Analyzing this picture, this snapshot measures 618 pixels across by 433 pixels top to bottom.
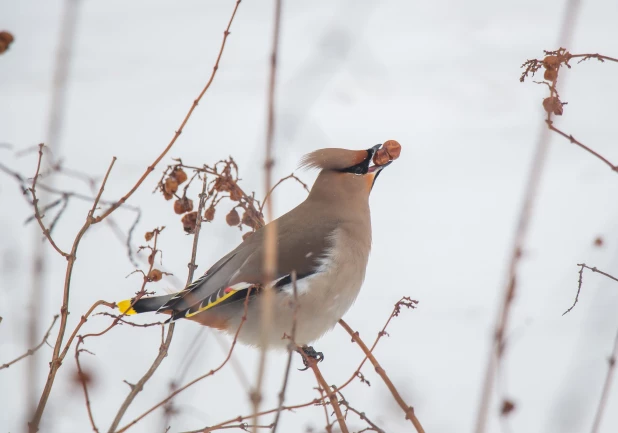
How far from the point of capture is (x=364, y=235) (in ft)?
10.5

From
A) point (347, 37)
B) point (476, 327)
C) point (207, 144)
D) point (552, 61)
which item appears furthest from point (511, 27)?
point (347, 37)

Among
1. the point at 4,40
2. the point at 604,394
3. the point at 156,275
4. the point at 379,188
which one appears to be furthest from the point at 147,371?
the point at 379,188

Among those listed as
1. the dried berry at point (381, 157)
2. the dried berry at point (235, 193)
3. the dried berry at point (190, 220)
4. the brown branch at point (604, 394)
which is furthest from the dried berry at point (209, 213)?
the brown branch at point (604, 394)

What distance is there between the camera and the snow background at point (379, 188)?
341cm

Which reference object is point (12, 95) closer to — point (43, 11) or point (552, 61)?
point (43, 11)

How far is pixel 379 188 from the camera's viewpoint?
5.38 metres

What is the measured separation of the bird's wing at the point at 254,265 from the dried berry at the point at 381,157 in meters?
0.29

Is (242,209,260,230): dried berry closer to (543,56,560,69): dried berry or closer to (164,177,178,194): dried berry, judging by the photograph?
(164,177,178,194): dried berry

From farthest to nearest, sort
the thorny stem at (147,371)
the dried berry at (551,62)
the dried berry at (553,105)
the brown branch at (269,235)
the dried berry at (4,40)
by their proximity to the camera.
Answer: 1. the dried berry at (551,62)
2. the dried berry at (553,105)
3. the thorny stem at (147,371)
4. the dried berry at (4,40)
5. the brown branch at (269,235)

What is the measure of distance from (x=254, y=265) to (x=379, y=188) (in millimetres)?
2754

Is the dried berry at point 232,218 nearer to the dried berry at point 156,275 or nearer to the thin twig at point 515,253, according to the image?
the dried berry at point 156,275

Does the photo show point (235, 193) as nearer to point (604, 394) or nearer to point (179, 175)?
point (179, 175)

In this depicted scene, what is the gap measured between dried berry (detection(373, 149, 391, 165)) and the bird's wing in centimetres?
29

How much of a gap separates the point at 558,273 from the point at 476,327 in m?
0.65
